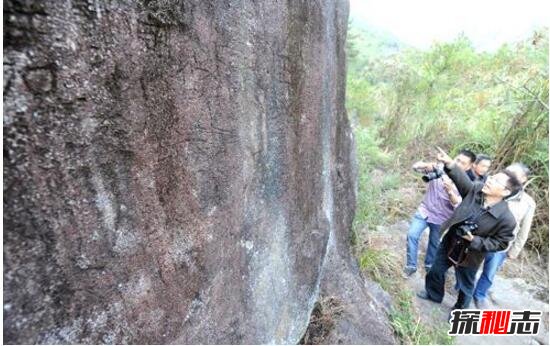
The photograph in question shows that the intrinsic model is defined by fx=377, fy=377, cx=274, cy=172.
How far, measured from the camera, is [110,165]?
1.23 meters

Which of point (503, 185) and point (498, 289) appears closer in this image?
point (503, 185)

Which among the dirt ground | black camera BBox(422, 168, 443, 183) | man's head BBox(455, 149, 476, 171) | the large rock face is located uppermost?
the large rock face

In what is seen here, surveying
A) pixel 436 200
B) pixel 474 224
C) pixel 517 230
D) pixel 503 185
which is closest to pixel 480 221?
pixel 474 224

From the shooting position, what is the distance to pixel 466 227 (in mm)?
3012

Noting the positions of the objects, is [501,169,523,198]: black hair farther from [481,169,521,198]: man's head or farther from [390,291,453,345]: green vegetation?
[390,291,453,345]: green vegetation

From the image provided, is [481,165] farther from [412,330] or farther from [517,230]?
[412,330]

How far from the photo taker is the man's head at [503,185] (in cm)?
288

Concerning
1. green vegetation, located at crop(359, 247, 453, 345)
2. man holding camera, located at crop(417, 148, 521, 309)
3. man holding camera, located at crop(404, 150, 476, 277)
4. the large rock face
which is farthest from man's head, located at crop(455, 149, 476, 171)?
the large rock face

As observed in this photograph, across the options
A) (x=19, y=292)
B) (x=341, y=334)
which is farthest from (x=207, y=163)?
(x=341, y=334)

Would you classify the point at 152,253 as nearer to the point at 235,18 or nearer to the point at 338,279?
the point at 235,18

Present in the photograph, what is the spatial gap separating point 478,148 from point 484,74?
8.28 ft

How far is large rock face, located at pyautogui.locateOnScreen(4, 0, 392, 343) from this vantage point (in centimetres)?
105

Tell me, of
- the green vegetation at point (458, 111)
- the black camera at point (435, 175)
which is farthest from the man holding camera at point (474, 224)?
the green vegetation at point (458, 111)

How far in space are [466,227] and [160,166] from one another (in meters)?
2.58
